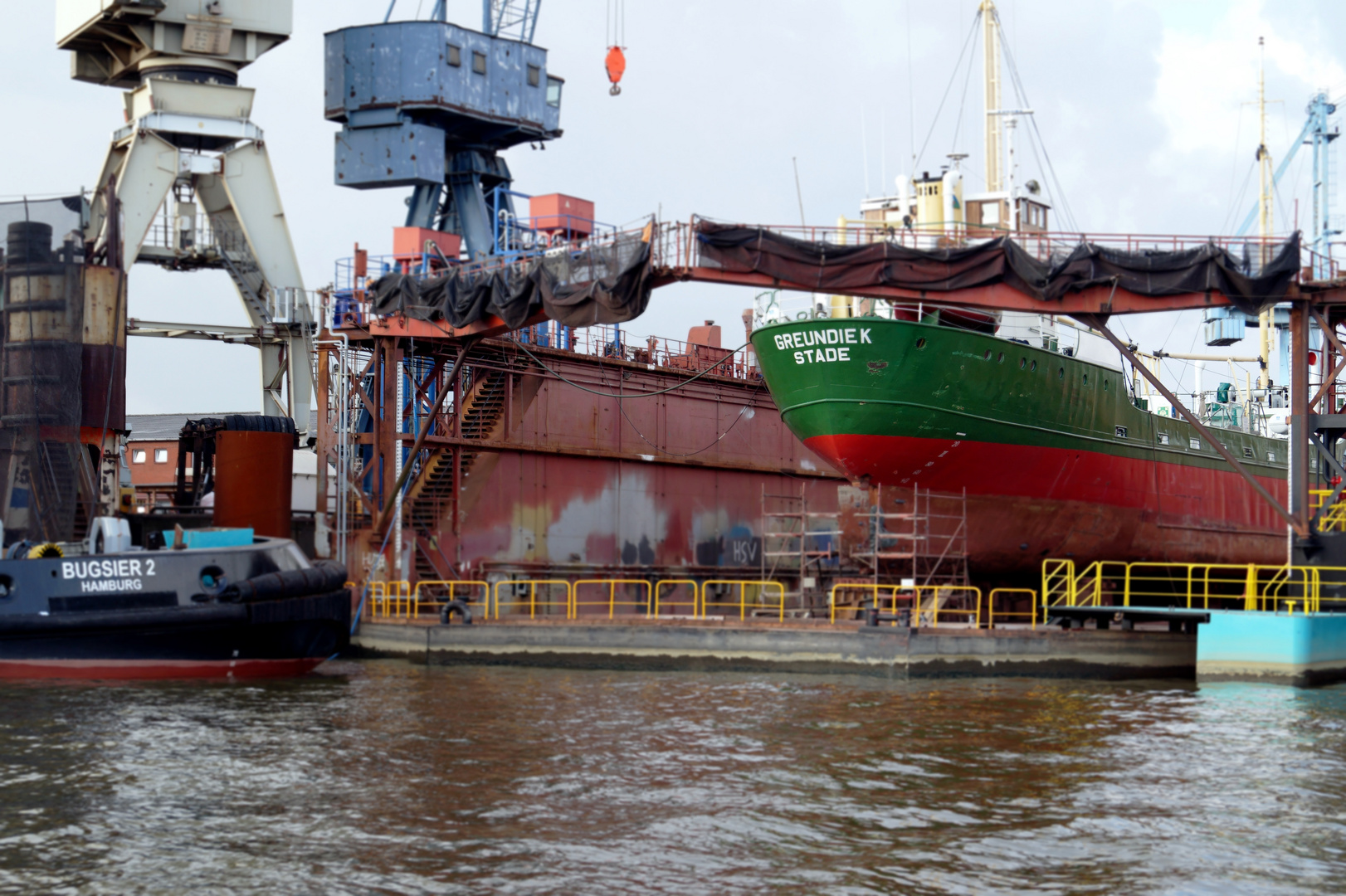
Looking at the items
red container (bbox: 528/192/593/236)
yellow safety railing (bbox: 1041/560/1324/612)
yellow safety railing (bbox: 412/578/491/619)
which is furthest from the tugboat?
red container (bbox: 528/192/593/236)

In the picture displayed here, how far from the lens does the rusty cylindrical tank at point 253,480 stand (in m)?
26.2

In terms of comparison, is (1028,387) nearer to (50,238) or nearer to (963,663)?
(963,663)

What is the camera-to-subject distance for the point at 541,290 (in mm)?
24562

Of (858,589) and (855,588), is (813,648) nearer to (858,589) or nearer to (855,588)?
(855,588)

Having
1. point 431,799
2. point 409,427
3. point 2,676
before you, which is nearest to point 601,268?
point 409,427

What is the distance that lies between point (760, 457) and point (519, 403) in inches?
367

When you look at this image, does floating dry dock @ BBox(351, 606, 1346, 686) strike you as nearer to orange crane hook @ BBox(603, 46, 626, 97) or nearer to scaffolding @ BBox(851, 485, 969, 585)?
scaffolding @ BBox(851, 485, 969, 585)

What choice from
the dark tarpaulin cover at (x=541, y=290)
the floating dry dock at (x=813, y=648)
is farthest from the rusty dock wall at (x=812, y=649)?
the dark tarpaulin cover at (x=541, y=290)

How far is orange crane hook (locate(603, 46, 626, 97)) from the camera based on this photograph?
41.5m

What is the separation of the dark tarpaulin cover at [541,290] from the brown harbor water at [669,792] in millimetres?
7233

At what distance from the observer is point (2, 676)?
20812mm

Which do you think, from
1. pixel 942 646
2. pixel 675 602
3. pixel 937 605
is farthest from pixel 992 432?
pixel 942 646

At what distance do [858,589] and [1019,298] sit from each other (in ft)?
20.0

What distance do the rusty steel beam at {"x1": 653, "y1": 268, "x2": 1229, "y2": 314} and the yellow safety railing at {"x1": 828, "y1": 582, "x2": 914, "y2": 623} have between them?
5037 millimetres
